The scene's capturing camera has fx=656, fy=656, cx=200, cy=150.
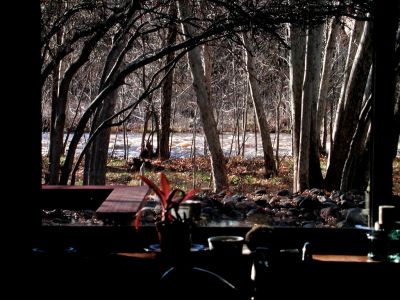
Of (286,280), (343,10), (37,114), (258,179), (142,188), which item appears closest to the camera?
(286,280)

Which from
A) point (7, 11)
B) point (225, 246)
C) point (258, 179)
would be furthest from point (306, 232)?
point (258, 179)

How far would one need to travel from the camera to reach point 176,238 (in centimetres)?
222

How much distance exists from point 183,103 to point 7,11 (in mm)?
17202

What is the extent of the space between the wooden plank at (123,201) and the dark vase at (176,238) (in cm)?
86

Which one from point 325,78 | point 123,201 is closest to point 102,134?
point 325,78

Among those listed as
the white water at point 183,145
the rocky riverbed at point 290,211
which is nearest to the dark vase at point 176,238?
the rocky riverbed at point 290,211

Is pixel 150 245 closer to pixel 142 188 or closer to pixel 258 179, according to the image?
pixel 142 188

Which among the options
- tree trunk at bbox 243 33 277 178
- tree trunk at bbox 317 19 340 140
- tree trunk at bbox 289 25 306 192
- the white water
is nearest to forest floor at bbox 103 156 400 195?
tree trunk at bbox 243 33 277 178

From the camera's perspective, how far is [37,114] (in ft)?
8.14

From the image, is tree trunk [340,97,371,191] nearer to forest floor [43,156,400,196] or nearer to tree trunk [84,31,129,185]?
tree trunk [84,31,129,185]

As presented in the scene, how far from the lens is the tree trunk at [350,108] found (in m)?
7.68

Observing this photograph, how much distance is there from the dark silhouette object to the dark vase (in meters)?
0.07

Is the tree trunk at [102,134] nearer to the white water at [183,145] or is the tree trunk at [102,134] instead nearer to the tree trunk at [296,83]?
the tree trunk at [296,83]

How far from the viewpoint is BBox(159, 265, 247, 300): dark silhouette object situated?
6.86ft
